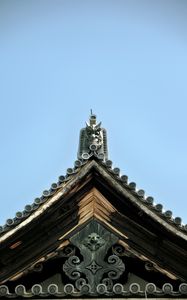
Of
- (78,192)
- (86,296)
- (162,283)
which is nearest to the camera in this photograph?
(86,296)

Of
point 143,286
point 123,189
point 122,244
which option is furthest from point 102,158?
point 143,286

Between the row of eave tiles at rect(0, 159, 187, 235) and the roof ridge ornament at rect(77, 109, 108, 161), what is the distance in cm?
17

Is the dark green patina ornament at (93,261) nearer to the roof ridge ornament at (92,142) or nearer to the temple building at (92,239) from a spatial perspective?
the temple building at (92,239)

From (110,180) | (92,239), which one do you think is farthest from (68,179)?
(92,239)

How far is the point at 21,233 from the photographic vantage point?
10.2 metres

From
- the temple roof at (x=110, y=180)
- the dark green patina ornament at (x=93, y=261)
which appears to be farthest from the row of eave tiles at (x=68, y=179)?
the dark green patina ornament at (x=93, y=261)

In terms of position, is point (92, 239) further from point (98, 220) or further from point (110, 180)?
point (110, 180)

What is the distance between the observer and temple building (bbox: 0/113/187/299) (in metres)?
9.98

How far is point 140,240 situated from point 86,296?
156 centimetres

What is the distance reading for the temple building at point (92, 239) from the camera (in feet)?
32.7

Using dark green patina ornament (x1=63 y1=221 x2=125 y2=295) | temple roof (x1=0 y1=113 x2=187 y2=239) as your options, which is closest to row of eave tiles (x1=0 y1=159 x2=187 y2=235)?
temple roof (x1=0 y1=113 x2=187 y2=239)

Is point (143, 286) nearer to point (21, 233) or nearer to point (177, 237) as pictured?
point (177, 237)

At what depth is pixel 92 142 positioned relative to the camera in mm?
11906

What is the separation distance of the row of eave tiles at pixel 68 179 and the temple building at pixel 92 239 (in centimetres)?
2
